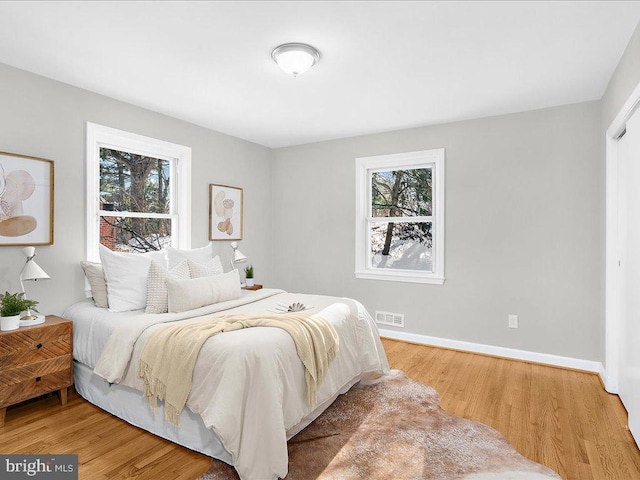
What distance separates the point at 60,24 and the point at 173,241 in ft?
7.41

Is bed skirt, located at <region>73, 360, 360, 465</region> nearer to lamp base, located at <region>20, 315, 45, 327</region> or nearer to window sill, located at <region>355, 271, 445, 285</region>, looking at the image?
lamp base, located at <region>20, 315, 45, 327</region>

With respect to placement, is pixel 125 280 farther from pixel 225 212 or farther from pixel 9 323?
pixel 225 212

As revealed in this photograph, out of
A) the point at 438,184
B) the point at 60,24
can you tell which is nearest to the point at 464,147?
the point at 438,184

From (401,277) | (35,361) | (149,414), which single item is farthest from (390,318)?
(35,361)

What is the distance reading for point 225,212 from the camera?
15.0ft

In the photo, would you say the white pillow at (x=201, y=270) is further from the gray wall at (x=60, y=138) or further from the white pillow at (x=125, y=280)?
the gray wall at (x=60, y=138)

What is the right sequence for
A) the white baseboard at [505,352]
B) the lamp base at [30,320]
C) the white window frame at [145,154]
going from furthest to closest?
the white baseboard at [505,352] < the white window frame at [145,154] < the lamp base at [30,320]

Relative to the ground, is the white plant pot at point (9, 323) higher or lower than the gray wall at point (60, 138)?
lower

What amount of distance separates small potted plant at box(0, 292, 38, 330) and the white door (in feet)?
12.9

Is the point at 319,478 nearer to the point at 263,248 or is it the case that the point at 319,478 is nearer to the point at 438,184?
the point at 438,184

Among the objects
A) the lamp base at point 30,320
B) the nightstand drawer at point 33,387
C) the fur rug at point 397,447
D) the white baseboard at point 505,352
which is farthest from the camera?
the white baseboard at point 505,352

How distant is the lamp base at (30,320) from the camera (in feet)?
8.49

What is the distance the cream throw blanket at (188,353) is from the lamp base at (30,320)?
97cm

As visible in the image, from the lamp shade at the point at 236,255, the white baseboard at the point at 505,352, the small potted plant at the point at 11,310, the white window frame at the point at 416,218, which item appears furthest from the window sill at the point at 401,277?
the small potted plant at the point at 11,310
